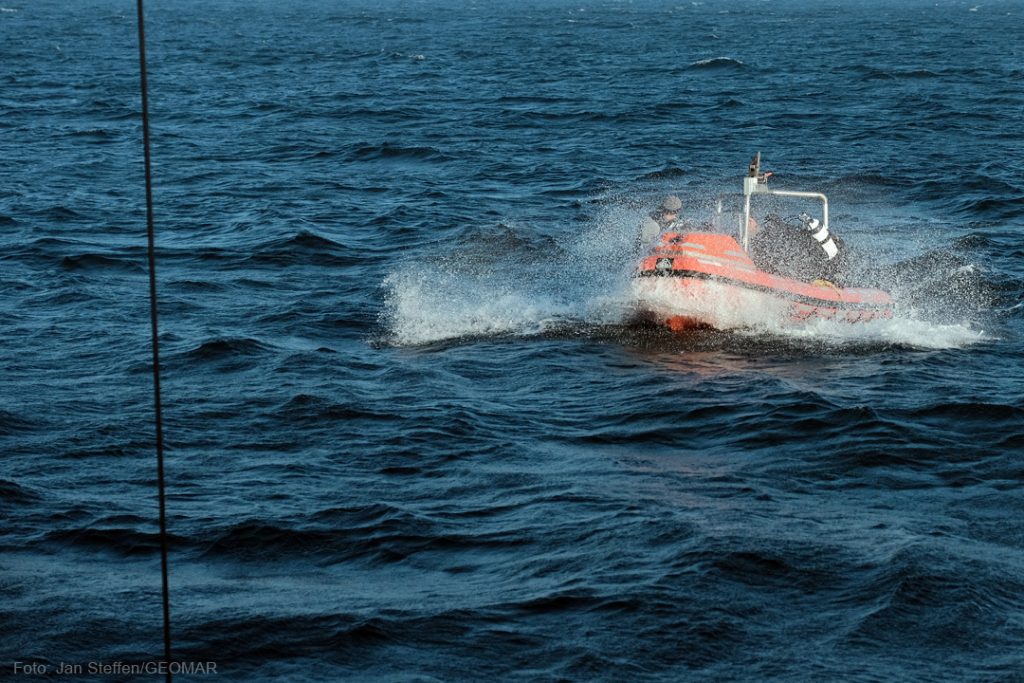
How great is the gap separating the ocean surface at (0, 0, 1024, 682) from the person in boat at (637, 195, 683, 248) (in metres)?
1.11

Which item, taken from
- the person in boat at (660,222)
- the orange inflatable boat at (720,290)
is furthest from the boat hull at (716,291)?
the person in boat at (660,222)

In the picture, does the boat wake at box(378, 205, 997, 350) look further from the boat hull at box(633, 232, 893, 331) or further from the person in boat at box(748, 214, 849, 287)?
the person in boat at box(748, 214, 849, 287)

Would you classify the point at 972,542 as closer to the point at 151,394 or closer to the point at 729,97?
the point at 151,394

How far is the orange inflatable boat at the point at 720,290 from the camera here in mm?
18188

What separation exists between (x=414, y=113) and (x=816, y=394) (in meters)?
27.9

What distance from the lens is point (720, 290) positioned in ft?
59.7

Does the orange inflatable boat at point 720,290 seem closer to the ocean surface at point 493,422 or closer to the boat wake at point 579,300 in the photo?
the boat wake at point 579,300

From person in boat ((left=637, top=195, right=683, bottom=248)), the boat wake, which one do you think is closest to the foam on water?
the boat wake

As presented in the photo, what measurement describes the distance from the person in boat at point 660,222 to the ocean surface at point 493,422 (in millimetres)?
1110

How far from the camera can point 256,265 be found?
24.1 meters

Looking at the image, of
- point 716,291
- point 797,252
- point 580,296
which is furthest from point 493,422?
point 580,296

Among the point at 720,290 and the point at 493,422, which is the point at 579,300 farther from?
the point at 493,422

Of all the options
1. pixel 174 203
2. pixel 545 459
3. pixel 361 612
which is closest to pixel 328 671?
pixel 361 612

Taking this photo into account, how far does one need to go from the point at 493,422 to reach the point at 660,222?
4840mm
